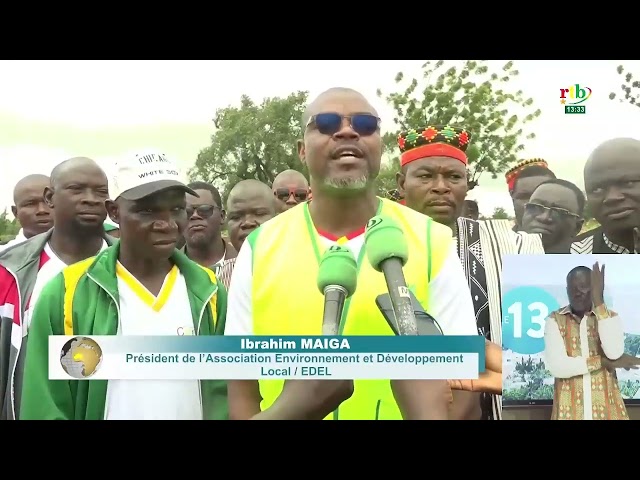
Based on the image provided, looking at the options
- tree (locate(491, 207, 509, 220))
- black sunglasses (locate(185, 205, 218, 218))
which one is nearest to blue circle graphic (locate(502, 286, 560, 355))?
tree (locate(491, 207, 509, 220))

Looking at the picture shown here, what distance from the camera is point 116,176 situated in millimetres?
5750

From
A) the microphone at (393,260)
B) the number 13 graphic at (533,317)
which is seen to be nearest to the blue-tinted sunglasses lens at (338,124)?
the microphone at (393,260)

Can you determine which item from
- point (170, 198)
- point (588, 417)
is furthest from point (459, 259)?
point (170, 198)

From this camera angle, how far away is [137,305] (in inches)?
226

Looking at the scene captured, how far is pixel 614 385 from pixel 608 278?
27.2 inches

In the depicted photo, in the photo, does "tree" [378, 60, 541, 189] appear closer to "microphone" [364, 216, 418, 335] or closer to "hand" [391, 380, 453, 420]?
"microphone" [364, 216, 418, 335]

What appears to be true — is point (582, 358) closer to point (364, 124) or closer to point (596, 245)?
point (596, 245)

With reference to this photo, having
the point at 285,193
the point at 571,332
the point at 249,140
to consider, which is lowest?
the point at 571,332

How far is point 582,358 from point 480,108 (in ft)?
5.64

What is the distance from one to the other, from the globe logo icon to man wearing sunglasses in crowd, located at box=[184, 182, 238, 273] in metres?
0.83

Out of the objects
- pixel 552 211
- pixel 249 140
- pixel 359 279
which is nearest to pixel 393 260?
pixel 359 279

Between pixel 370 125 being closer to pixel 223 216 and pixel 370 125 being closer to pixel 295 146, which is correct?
pixel 295 146

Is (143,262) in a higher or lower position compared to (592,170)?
lower

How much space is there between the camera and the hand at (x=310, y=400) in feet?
18.6
